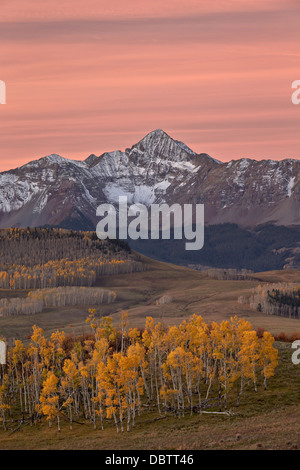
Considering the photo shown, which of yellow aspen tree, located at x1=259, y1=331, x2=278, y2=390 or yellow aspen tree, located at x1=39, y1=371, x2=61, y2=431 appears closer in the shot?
yellow aspen tree, located at x1=39, y1=371, x2=61, y2=431

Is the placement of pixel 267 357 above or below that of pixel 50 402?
above

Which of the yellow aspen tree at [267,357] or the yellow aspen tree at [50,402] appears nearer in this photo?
the yellow aspen tree at [50,402]

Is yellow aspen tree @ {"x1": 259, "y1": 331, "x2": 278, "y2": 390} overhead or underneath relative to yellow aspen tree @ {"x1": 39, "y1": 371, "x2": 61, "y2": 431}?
overhead

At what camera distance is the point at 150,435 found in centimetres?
8900

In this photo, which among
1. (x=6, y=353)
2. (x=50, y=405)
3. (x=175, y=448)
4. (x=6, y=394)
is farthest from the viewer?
(x=6, y=353)

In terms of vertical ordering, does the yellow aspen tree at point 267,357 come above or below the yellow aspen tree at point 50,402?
above

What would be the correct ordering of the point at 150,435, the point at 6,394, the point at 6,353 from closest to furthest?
the point at 150,435 < the point at 6,394 < the point at 6,353

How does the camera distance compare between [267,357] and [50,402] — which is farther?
[267,357]

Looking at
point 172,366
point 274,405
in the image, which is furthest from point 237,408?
point 172,366

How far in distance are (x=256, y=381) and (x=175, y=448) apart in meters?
42.4
